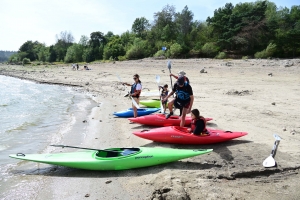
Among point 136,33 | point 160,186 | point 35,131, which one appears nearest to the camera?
point 160,186

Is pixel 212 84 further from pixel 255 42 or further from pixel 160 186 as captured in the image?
pixel 255 42

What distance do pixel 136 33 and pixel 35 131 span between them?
47.7 meters

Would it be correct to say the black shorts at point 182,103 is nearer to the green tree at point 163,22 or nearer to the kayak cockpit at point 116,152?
the kayak cockpit at point 116,152

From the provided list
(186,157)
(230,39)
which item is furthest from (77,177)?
(230,39)

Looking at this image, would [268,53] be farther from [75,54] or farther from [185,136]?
[75,54]

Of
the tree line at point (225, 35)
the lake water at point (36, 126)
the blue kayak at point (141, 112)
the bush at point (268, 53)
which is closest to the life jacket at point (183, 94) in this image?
the blue kayak at point (141, 112)

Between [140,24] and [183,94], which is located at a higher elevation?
[140,24]

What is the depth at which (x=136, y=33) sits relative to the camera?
54.2 metres

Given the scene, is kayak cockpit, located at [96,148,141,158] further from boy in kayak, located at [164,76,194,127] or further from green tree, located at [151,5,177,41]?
green tree, located at [151,5,177,41]

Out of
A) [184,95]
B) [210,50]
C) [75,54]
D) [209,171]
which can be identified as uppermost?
[75,54]

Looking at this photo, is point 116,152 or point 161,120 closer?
point 116,152

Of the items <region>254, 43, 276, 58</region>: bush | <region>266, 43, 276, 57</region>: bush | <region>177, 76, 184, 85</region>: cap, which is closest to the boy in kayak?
<region>177, 76, 184, 85</region>: cap

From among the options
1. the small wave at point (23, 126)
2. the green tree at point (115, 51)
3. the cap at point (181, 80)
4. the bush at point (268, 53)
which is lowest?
the small wave at point (23, 126)

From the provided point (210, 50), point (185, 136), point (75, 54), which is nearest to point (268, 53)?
point (210, 50)
